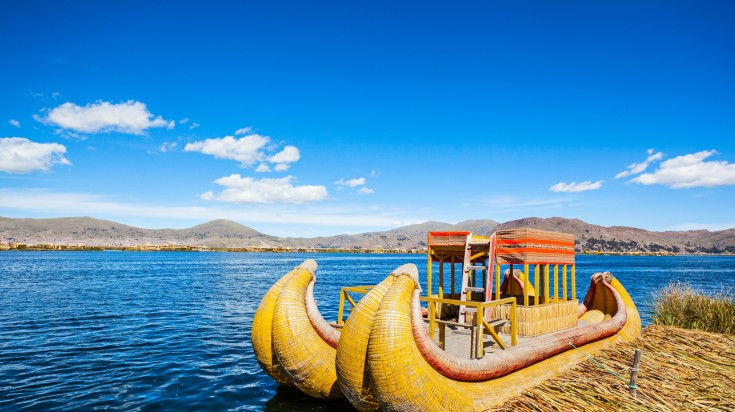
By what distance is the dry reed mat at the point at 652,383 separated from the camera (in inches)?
356

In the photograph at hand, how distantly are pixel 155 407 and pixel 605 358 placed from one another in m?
12.1

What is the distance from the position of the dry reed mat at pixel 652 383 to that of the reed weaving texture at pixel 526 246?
3.14 m

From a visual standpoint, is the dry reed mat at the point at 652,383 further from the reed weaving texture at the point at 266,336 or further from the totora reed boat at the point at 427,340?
the reed weaving texture at the point at 266,336

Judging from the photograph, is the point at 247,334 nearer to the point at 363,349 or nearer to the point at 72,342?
the point at 72,342

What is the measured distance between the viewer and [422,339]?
801 centimetres

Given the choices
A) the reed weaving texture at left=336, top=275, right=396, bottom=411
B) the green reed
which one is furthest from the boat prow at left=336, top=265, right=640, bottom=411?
the green reed

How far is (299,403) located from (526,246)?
772cm

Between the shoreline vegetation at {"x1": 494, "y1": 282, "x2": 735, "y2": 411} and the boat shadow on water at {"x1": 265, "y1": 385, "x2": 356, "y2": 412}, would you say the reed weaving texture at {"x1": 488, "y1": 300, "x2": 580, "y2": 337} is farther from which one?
the boat shadow on water at {"x1": 265, "y1": 385, "x2": 356, "y2": 412}

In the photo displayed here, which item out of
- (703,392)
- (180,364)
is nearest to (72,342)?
(180,364)

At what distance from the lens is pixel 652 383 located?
10328 mm

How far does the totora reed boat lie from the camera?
7.85 meters

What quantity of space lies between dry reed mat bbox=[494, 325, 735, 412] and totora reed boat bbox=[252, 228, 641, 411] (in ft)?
1.80

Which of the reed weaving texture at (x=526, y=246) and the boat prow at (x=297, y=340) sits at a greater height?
the reed weaving texture at (x=526, y=246)

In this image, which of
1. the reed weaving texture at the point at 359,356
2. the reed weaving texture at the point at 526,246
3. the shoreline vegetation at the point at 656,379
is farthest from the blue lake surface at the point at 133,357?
the reed weaving texture at the point at 526,246
